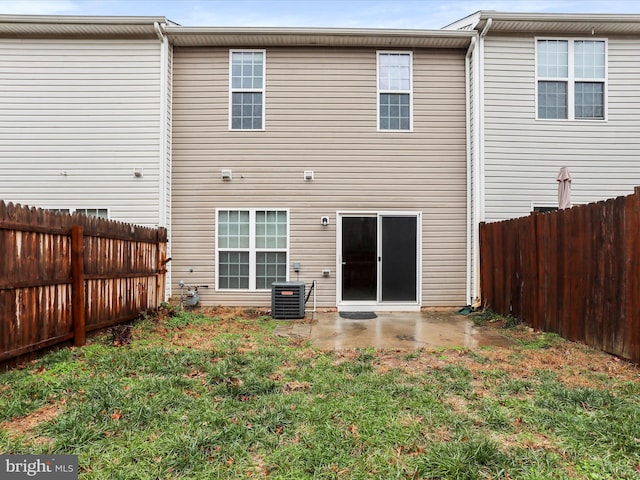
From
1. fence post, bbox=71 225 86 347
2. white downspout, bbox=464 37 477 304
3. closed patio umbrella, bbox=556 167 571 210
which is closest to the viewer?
fence post, bbox=71 225 86 347

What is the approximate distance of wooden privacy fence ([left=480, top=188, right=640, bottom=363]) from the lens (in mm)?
4223

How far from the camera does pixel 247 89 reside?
7930 millimetres

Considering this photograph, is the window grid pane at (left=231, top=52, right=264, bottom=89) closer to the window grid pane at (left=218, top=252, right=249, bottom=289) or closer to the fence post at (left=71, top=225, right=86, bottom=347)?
the window grid pane at (left=218, top=252, right=249, bottom=289)

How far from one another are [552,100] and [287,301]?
22.6 ft

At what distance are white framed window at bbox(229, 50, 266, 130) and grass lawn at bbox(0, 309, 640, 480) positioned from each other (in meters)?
5.11

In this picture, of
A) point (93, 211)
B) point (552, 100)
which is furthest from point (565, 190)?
point (93, 211)

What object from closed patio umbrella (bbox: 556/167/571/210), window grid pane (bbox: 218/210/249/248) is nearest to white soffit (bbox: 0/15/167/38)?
window grid pane (bbox: 218/210/249/248)

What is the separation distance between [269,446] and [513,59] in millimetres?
8556

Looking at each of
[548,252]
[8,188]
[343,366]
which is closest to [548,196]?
[548,252]

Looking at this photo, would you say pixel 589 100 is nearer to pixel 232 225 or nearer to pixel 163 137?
pixel 232 225

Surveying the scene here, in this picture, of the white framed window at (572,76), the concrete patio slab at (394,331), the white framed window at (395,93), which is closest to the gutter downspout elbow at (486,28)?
the white framed window at (572,76)

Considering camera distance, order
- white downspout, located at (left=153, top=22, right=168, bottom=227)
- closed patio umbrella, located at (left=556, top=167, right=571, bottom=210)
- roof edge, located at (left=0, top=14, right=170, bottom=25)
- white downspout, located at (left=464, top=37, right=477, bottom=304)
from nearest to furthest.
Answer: closed patio umbrella, located at (left=556, top=167, right=571, bottom=210)
roof edge, located at (left=0, top=14, right=170, bottom=25)
white downspout, located at (left=153, top=22, right=168, bottom=227)
white downspout, located at (left=464, top=37, right=477, bottom=304)

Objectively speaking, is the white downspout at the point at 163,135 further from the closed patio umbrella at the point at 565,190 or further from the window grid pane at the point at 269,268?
the closed patio umbrella at the point at 565,190

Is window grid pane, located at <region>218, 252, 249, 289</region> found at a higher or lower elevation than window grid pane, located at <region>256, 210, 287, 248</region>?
lower
